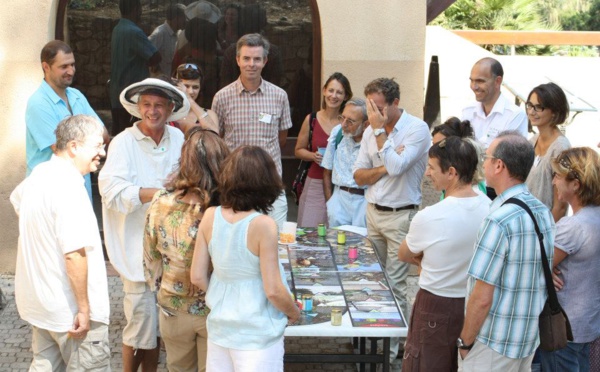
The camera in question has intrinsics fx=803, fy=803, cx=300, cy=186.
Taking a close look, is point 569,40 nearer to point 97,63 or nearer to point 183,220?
point 97,63

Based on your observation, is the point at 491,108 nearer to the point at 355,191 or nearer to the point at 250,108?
the point at 355,191

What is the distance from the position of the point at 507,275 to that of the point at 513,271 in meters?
0.03

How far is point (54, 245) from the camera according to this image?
3.86 metres

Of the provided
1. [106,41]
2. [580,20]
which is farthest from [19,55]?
[580,20]

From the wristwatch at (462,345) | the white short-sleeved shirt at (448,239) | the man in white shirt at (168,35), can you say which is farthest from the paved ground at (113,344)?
the man in white shirt at (168,35)

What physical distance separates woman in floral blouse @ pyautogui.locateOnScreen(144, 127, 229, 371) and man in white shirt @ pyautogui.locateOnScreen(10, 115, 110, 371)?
317 millimetres

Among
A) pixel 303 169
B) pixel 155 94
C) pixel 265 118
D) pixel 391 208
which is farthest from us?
pixel 303 169

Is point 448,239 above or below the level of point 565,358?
above

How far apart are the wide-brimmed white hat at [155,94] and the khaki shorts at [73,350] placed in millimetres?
1511

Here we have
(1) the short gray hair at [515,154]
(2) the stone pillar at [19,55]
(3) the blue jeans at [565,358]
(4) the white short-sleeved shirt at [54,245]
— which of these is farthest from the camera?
(2) the stone pillar at [19,55]

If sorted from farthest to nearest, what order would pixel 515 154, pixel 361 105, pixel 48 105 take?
1. pixel 361 105
2. pixel 48 105
3. pixel 515 154

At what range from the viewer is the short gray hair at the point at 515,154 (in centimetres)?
362

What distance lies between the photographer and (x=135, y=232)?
16.0 ft

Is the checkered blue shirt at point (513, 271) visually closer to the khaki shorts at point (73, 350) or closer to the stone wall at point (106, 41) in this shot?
the khaki shorts at point (73, 350)
